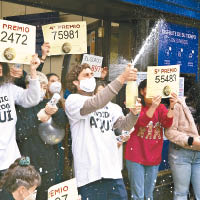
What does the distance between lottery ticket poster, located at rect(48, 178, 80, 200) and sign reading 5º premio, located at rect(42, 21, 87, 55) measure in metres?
1.01

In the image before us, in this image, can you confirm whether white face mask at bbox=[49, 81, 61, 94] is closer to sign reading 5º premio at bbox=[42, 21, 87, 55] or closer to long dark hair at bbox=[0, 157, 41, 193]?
sign reading 5º premio at bbox=[42, 21, 87, 55]

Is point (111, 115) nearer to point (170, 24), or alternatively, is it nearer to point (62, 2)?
point (62, 2)

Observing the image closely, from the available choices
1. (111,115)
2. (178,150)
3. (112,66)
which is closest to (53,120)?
(111,115)

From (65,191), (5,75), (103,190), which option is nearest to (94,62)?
(5,75)

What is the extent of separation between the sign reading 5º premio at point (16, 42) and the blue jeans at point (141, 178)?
60.3 inches

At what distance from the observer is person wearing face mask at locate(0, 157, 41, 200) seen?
96.3 inches

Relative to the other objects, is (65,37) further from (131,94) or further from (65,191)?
(65,191)

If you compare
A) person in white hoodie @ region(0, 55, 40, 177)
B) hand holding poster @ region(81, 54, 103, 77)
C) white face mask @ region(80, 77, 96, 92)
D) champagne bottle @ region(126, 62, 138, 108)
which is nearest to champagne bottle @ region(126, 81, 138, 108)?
champagne bottle @ region(126, 62, 138, 108)

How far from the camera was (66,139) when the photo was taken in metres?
3.33

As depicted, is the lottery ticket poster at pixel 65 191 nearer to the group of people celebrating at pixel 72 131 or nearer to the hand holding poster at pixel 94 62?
the group of people celebrating at pixel 72 131

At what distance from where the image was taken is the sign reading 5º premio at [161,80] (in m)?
3.50

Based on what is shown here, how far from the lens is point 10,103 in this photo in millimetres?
2822

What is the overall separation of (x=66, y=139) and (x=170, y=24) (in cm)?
207

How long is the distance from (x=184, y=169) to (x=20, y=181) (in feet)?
6.64
